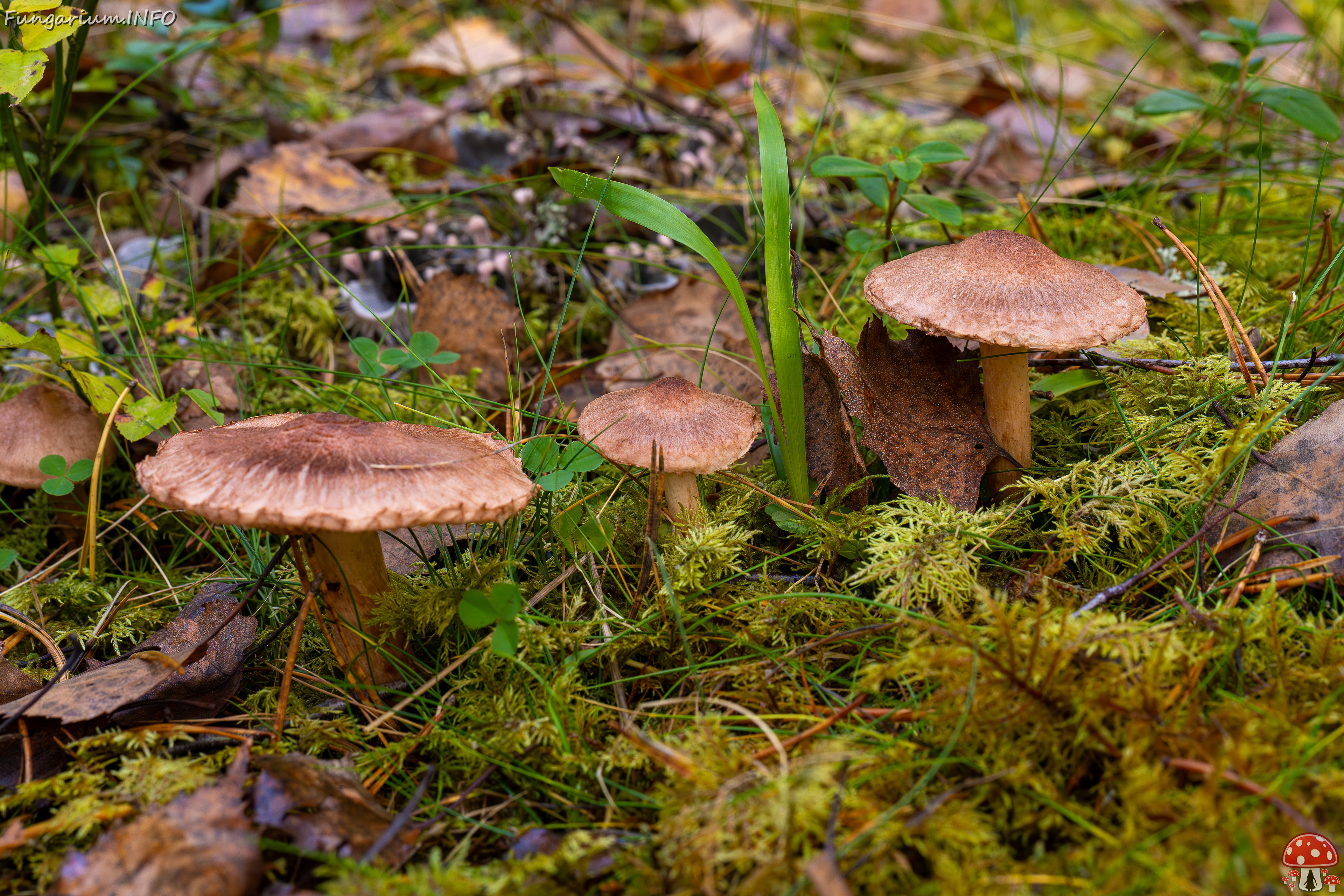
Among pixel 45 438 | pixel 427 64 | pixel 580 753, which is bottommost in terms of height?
pixel 580 753

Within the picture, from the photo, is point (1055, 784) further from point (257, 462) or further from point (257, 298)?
point (257, 298)

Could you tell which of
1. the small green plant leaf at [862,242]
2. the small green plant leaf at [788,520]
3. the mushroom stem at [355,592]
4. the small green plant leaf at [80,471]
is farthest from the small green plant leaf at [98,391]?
the small green plant leaf at [862,242]

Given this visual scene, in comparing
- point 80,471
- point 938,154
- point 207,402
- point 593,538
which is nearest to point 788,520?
point 593,538

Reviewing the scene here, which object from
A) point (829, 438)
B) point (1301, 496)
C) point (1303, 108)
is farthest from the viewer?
point (1303, 108)

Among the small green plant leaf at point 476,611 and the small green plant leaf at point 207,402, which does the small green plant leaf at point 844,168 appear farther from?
the small green plant leaf at point 207,402

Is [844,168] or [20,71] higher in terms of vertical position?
[20,71]

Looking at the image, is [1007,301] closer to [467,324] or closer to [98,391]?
[467,324]

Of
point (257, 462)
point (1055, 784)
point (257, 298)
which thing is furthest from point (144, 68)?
point (1055, 784)
